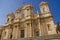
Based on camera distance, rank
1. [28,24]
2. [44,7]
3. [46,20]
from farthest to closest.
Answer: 1. [44,7]
2. [28,24]
3. [46,20]

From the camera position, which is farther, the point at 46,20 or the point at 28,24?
the point at 28,24

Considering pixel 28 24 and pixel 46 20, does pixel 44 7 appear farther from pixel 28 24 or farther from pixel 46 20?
pixel 28 24

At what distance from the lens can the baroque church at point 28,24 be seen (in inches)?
1280

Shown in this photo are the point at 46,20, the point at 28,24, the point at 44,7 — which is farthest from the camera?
the point at 44,7

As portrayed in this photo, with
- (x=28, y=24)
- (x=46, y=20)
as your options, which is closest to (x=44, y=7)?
(x=46, y=20)

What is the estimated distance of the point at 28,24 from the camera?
114ft

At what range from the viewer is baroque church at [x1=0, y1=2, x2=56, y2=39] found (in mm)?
32509

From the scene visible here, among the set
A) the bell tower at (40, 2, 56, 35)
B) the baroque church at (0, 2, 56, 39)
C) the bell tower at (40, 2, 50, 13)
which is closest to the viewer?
the bell tower at (40, 2, 56, 35)

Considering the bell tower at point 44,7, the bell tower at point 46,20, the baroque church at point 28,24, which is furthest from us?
the bell tower at point 44,7

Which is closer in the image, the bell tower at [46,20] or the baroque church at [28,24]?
the bell tower at [46,20]

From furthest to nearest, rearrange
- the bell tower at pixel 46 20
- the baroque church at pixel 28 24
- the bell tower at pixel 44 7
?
1. the bell tower at pixel 44 7
2. the baroque church at pixel 28 24
3. the bell tower at pixel 46 20

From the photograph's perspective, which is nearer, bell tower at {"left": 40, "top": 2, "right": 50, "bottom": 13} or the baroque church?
the baroque church

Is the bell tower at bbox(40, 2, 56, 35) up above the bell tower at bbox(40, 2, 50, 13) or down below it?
below

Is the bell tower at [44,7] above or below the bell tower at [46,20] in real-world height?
above
